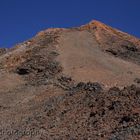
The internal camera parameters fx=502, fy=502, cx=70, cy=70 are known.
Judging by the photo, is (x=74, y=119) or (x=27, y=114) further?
(x=27, y=114)

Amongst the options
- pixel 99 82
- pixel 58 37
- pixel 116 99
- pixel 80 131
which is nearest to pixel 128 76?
pixel 99 82

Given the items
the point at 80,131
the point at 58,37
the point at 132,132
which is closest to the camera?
the point at 132,132

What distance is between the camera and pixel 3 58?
5391 cm

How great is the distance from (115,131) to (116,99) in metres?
5.37

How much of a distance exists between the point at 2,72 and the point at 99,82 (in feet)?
36.7

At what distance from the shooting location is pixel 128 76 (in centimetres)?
4684

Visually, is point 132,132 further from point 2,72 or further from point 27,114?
point 2,72

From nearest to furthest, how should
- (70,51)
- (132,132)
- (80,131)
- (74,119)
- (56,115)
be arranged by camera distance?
(132,132), (80,131), (74,119), (56,115), (70,51)

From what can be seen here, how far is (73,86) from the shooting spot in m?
41.8

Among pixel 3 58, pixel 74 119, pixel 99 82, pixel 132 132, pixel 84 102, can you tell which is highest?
pixel 3 58

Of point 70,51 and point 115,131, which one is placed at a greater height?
point 70,51

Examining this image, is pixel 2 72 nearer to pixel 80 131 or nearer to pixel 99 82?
pixel 99 82

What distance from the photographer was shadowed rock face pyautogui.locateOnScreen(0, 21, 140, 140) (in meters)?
26.1

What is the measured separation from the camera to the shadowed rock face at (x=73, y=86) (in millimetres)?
26141
